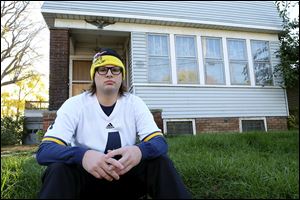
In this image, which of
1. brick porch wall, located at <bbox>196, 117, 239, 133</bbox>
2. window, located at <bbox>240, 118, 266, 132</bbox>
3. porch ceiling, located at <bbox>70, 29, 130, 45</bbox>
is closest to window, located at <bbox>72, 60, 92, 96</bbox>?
porch ceiling, located at <bbox>70, 29, 130, 45</bbox>

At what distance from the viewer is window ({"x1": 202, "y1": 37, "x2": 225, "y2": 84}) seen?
883 cm

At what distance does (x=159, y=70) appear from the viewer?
27.6 feet

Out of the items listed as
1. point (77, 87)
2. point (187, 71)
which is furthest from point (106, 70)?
point (77, 87)

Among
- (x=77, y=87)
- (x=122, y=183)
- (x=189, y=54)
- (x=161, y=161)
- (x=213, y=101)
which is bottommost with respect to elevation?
(x=122, y=183)

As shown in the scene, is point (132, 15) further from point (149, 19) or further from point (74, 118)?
point (74, 118)

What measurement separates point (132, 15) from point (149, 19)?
509 millimetres

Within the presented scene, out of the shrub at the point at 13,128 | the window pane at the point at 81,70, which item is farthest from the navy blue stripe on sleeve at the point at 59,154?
the shrub at the point at 13,128

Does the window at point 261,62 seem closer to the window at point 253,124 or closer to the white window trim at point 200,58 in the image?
the window at point 253,124

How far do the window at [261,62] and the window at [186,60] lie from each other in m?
2.11

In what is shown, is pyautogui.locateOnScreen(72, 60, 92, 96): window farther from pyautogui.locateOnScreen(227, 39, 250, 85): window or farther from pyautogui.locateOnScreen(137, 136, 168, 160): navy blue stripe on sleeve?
pyautogui.locateOnScreen(137, 136, 168, 160): navy blue stripe on sleeve

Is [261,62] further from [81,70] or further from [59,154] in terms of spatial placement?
[59,154]

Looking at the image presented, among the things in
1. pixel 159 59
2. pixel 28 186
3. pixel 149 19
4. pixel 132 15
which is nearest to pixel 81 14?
pixel 132 15

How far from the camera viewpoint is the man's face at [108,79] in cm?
195

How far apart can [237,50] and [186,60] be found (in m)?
1.84
